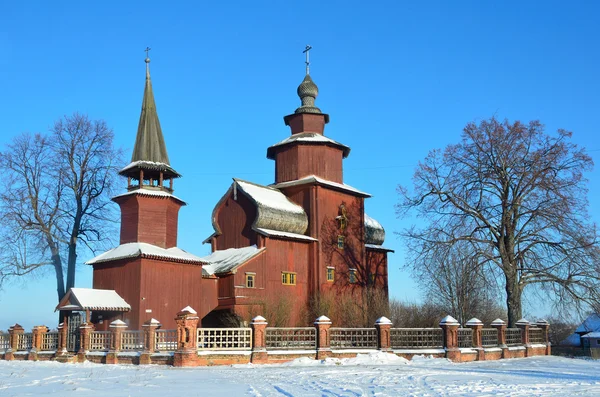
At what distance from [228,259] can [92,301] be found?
25.4 feet

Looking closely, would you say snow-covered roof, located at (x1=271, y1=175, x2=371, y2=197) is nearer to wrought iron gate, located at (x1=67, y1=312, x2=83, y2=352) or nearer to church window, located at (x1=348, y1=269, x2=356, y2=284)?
church window, located at (x1=348, y1=269, x2=356, y2=284)

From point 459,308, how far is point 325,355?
20.5 m

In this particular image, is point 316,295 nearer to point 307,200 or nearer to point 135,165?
point 307,200

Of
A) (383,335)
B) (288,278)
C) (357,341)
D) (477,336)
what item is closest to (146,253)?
(288,278)

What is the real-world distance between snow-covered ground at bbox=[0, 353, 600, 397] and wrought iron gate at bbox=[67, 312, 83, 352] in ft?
18.0

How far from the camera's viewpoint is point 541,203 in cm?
2669

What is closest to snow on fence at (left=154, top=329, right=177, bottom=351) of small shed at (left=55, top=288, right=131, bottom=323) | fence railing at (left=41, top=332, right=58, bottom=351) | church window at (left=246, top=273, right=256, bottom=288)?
small shed at (left=55, top=288, right=131, bottom=323)

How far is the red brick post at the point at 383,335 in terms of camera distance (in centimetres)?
2303

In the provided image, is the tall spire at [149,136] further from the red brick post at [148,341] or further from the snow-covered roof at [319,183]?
the red brick post at [148,341]

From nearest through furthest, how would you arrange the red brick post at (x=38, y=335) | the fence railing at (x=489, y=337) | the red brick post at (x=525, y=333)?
the fence railing at (x=489, y=337)
the red brick post at (x=38, y=335)
the red brick post at (x=525, y=333)

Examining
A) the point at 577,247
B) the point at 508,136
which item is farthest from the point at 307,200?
the point at 577,247

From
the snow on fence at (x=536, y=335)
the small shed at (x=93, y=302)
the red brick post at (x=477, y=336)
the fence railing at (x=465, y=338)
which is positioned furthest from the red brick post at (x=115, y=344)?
the snow on fence at (x=536, y=335)

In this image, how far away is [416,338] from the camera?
78.9 feet

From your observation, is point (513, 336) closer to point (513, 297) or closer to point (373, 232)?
point (513, 297)
